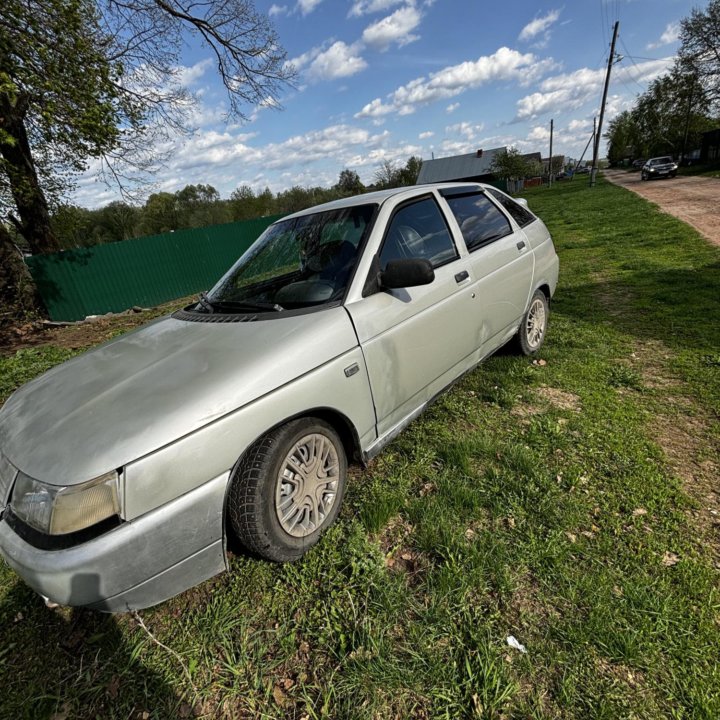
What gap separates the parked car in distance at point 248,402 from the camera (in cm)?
153

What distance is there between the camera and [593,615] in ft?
5.66

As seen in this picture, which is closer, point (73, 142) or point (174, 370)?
point (174, 370)

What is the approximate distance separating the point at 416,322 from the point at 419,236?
72 cm

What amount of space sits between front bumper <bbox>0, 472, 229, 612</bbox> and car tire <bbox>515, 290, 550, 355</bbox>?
326 centimetres

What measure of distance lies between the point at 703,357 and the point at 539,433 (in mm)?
2085

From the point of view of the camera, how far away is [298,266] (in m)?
2.82

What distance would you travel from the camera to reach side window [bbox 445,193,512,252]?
3.27 meters

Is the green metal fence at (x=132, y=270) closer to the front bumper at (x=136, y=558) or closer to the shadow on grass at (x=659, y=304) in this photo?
the front bumper at (x=136, y=558)

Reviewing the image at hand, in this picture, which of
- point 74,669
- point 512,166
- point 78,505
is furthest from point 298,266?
point 512,166

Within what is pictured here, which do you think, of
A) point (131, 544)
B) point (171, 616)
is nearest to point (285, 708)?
point (171, 616)

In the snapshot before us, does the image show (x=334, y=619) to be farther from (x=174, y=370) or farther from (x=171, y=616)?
(x=174, y=370)

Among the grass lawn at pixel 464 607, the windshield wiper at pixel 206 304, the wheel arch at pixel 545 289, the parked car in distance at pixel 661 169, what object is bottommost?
the parked car in distance at pixel 661 169

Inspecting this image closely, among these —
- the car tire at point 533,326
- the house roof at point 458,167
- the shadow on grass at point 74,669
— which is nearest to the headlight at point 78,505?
the shadow on grass at point 74,669

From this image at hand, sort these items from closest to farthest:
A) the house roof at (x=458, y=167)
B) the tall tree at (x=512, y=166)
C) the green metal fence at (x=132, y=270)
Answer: the green metal fence at (x=132, y=270) → the tall tree at (x=512, y=166) → the house roof at (x=458, y=167)
